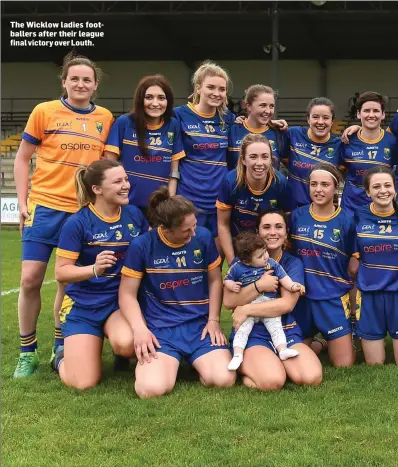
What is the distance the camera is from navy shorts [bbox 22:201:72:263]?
422cm

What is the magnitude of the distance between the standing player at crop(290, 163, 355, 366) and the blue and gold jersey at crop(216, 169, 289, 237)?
0.22 metres

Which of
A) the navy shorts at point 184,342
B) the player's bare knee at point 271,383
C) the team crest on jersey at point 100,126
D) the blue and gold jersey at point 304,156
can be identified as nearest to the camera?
the player's bare knee at point 271,383

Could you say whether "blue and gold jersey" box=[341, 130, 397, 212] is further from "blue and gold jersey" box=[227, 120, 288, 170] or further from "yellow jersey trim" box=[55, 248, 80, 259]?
"yellow jersey trim" box=[55, 248, 80, 259]

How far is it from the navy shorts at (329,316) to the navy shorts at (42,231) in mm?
1756

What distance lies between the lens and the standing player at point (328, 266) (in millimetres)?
4301

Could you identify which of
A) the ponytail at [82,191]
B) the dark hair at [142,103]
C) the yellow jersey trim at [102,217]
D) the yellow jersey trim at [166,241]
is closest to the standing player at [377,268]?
the yellow jersey trim at [166,241]

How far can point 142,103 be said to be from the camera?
437 centimetres

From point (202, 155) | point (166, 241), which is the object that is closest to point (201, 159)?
point (202, 155)

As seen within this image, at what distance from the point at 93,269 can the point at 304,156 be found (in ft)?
6.23

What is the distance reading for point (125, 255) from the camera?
13.4ft

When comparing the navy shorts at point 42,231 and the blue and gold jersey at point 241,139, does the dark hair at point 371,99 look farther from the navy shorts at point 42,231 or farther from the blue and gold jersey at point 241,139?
the navy shorts at point 42,231

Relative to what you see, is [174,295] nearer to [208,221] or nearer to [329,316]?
[208,221]

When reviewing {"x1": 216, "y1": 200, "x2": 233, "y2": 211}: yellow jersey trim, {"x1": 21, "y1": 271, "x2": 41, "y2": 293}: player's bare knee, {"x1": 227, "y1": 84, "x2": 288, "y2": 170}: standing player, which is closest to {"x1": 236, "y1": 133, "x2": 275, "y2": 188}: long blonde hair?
{"x1": 216, "y1": 200, "x2": 233, "y2": 211}: yellow jersey trim

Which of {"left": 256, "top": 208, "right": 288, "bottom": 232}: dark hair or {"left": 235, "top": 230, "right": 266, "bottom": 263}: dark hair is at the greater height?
{"left": 256, "top": 208, "right": 288, "bottom": 232}: dark hair
